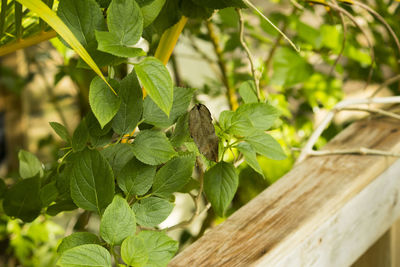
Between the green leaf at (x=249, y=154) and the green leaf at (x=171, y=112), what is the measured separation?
7cm

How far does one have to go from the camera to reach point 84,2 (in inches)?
15.1

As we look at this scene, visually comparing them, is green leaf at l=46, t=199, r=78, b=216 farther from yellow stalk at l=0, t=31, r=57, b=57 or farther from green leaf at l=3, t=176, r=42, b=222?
yellow stalk at l=0, t=31, r=57, b=57

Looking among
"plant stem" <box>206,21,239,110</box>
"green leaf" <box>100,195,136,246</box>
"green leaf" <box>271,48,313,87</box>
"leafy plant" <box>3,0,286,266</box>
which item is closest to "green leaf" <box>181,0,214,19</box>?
"leafy plant" <box>3,0,286,266</box>

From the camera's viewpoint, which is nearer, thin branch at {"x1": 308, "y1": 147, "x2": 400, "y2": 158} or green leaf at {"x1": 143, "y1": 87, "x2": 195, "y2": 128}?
green leaf at {"x1": 143, "y1": 87, "x2": 195, "y2": 128}

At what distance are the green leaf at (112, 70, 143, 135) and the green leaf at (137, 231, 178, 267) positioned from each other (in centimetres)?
9

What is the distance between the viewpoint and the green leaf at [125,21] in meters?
0.39

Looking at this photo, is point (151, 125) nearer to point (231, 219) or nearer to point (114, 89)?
point (114, 89)

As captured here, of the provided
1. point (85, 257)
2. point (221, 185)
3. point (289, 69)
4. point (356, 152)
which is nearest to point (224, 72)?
point (289, 69)

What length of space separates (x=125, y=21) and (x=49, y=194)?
0.22 m

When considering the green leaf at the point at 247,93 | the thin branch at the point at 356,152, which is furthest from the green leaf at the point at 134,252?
the thin branch at the point at 356,152

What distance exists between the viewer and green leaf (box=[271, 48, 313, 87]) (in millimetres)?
832

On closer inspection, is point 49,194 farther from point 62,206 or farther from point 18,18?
point 18,18

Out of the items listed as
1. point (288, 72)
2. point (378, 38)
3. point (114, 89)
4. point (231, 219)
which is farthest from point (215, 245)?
point (378, 38)

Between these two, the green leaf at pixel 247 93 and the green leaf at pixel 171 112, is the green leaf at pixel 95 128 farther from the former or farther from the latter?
the green leaf at pixel 247 93
